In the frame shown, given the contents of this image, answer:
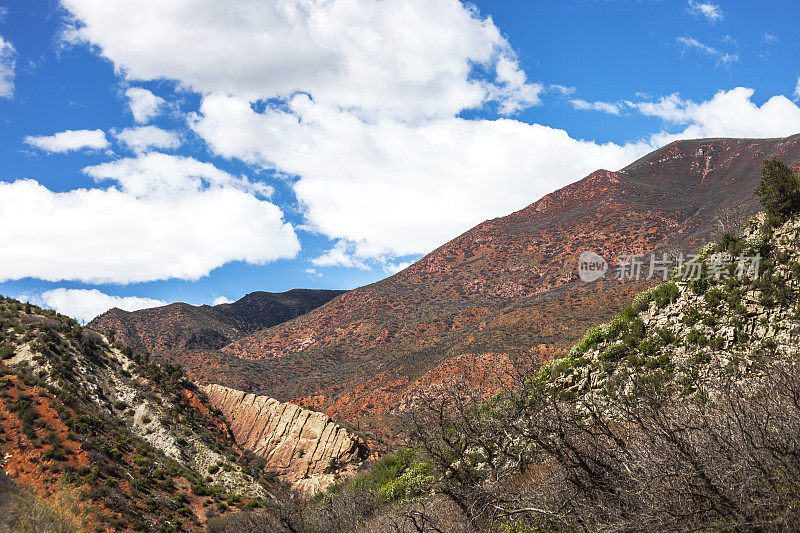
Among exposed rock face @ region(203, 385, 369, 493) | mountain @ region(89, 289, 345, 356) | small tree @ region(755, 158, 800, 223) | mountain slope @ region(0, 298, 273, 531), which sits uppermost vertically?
mountain @ region(89, 289, 345, 356)

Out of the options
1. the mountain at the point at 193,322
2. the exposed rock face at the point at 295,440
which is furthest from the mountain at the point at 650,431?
the mountain at the point at 193,322

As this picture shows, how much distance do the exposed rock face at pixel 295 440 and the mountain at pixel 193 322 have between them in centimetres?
2968

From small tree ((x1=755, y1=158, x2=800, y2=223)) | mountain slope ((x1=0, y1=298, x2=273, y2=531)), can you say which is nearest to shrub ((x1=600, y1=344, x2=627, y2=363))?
small tree ((x1=755, y1=158, x2=800, y2=223))

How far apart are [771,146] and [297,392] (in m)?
103

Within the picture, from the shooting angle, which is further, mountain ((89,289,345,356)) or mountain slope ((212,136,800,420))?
mountain ((89,289,345,356))

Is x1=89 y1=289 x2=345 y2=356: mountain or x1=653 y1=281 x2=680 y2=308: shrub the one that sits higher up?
x1=89 y1=289 x2=345 y2=356: mountain

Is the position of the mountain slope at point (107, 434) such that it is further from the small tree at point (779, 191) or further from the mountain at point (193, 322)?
the small tree at point (779, 191)

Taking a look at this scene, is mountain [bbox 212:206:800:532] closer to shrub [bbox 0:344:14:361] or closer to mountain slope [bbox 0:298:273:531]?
mountain slope [bbox 0:298:273:531]

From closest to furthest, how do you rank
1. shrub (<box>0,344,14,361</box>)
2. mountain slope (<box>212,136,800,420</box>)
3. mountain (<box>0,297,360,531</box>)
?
mountain (<box>0,297,360,531</box>) < shrub (<box>0,344,14,361</box>) < mountain slope (<box>212,136,800,420</box>)

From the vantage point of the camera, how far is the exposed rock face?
36344mm

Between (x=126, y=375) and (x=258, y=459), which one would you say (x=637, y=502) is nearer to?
(x=258, y=459)

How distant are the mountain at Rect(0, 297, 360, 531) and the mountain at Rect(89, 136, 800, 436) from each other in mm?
11151

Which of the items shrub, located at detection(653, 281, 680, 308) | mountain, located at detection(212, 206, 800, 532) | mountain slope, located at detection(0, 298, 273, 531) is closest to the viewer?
mountain, located at detection(212, 206, 800, 532)

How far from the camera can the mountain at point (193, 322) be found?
7931cm
